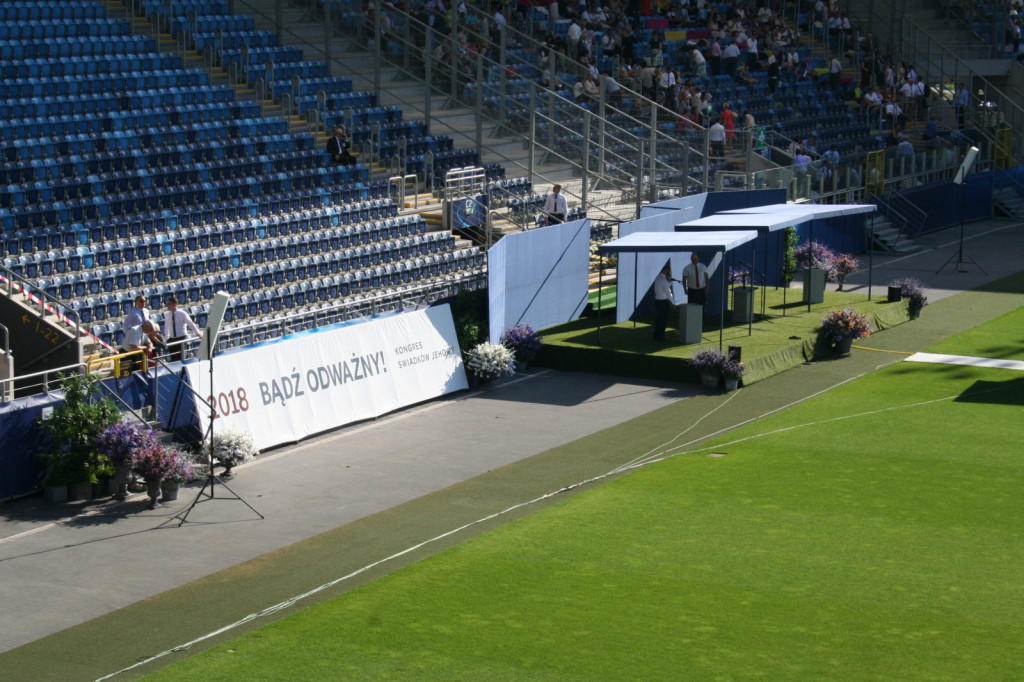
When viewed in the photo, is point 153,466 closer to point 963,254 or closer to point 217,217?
point 217,217

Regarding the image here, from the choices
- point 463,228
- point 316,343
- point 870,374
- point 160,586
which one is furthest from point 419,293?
point 160,586

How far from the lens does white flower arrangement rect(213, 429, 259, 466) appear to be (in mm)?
19203

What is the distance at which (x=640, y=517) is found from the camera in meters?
17.6

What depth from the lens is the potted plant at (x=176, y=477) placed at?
59.9 feet

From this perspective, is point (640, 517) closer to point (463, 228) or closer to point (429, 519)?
point (429, 519)

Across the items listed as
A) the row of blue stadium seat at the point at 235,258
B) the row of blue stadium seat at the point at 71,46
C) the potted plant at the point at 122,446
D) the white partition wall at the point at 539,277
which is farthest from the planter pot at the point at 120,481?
the row of blue stadium seat at the point at 71,46

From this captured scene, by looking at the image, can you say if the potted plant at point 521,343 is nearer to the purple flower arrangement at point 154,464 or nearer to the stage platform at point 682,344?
the stage platform at point 682,344

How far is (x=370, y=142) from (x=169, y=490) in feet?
54.2

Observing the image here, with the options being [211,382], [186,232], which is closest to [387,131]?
[186,232]

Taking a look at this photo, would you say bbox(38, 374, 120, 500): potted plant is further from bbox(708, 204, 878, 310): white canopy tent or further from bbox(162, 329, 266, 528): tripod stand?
bbox(708, 204, 878, 310): white canopy tent

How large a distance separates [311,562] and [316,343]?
6406 mm

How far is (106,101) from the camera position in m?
29.5

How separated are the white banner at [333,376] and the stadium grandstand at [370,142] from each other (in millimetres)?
1313

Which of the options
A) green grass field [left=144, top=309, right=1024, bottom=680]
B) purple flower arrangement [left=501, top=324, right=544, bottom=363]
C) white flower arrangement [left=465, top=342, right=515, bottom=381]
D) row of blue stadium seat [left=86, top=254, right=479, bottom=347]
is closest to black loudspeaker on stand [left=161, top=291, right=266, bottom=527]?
green grass field [left=144, top=309, right=1024, bottom=680]
